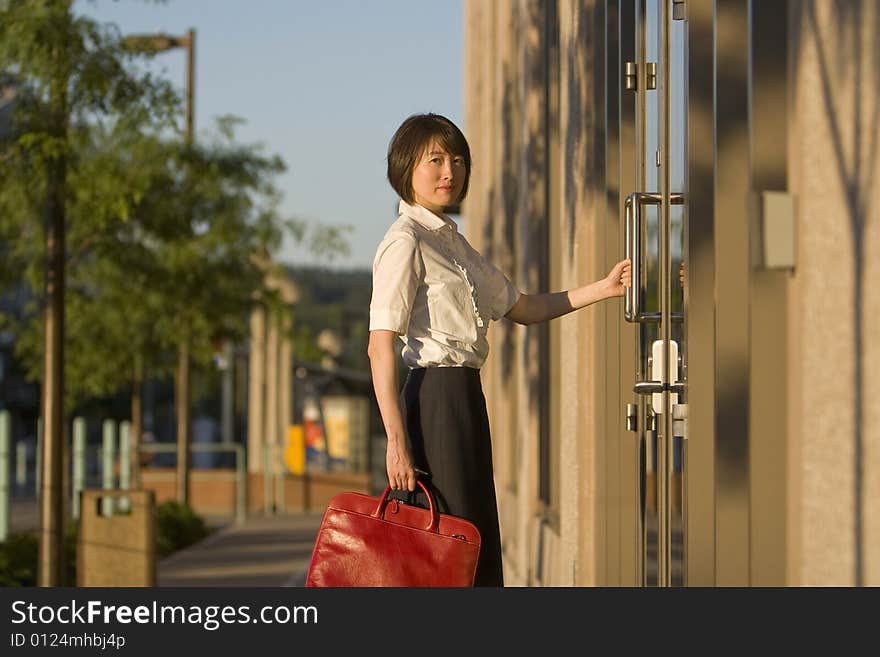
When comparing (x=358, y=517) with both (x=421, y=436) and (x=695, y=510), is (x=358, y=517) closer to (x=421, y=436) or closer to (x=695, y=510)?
(x=421, y=436)

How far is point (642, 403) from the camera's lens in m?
5.44

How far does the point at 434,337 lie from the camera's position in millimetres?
4270

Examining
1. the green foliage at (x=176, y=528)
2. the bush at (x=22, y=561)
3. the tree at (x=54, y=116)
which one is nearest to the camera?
the tree at (x=54, y=116)

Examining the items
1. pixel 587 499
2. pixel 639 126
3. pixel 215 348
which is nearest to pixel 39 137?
pixel 587 499

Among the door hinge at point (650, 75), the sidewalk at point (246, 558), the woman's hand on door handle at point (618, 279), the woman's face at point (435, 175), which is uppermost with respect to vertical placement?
the door hinge at point (650, 75)

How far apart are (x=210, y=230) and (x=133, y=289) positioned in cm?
132

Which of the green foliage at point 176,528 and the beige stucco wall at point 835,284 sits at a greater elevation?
the beige stucco wall at point 835,284

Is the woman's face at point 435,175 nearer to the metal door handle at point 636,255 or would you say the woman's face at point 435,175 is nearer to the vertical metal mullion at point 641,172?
the metal door handle at point 636,255

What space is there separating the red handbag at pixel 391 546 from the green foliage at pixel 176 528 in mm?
14089

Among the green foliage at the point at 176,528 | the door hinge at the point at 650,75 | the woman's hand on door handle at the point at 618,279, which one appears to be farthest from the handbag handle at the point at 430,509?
the green foliage at the point at 176,528

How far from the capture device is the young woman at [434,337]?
417cm

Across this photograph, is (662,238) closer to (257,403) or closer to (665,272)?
(665,272)

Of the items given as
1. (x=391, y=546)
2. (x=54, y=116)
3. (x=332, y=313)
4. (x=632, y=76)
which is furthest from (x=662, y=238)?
(x=332, y=313)

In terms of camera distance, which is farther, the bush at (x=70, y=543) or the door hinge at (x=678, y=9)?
the bush at (x=70, y=543)
